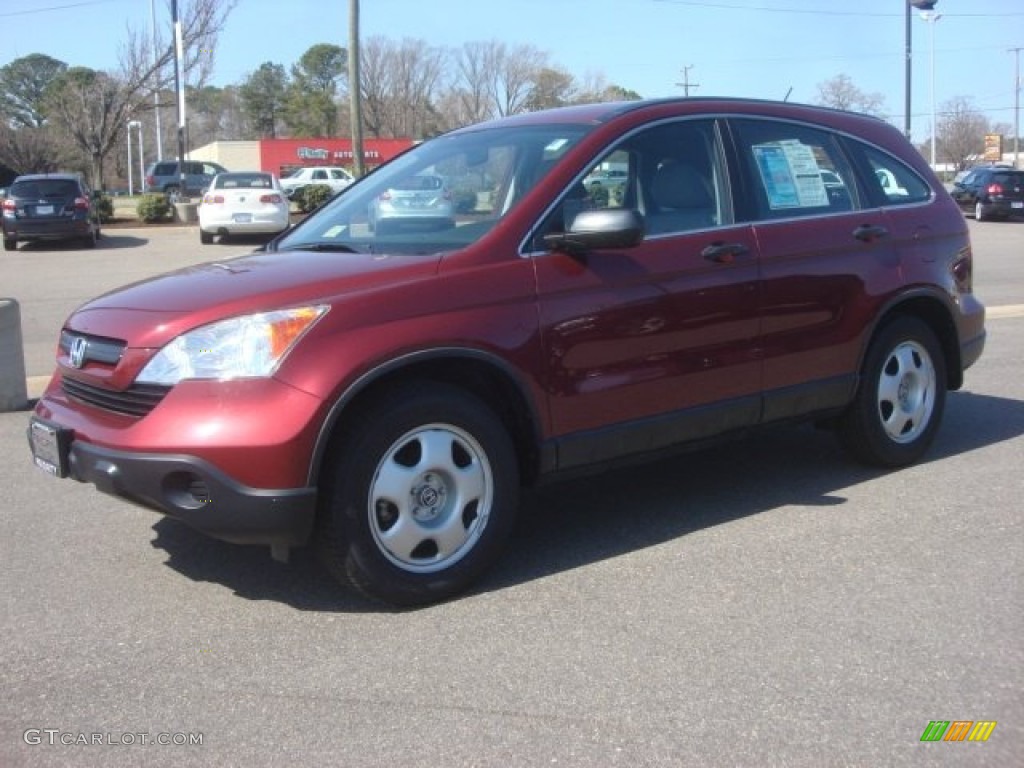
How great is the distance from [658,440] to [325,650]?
1.72 meters

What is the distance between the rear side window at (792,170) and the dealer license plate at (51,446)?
3131mm

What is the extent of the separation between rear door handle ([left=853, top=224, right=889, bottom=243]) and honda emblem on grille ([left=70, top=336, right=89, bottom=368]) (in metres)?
3.65

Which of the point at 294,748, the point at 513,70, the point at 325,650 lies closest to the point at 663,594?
the point at 325,650

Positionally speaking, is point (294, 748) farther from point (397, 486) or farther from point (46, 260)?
point (46, 260)

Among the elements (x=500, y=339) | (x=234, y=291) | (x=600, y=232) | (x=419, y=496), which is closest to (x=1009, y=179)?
(x=600, y=232)

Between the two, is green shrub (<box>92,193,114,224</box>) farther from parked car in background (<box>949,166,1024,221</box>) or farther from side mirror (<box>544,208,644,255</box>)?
side mirror (<box>544,208,644,255</box>)

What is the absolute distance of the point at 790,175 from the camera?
203 inches

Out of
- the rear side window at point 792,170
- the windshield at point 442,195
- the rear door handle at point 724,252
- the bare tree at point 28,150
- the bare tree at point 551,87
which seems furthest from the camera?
the bare tree at point 551,87

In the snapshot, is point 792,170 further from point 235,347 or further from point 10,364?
point 10,364

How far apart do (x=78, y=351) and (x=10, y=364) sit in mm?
3862

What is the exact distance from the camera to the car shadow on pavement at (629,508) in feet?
14.1

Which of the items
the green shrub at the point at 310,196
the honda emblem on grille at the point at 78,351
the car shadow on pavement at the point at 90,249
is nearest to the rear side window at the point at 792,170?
the honda emblem on grille at the point at 78,351

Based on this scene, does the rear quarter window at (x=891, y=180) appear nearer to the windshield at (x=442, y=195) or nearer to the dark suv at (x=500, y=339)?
the dark suv at (x=500, y=339)

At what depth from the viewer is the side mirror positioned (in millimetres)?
4074
